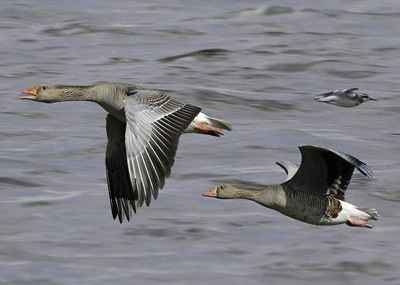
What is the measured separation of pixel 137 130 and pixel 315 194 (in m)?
1.86

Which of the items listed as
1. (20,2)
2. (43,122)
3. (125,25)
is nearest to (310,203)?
(43,122)

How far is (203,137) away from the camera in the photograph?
19.2 meters

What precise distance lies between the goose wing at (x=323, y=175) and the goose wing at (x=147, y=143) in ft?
3.76

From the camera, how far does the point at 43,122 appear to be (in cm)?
1967

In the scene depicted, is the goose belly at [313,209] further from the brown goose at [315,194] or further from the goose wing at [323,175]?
the goose wing at [323,175]

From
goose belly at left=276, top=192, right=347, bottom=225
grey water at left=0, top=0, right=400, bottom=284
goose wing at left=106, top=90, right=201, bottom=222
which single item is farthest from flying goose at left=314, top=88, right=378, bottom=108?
goose wing at left=106, top=90, right=201, bottom=222

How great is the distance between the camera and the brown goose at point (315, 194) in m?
12.9

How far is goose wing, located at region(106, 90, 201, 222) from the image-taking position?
39.2ft

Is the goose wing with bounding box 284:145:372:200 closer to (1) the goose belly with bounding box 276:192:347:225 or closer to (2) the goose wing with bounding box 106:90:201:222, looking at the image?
(1) the goose belly with bounding box 276:192:347:225

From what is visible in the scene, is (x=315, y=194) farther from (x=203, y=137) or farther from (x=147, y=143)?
(x=203, y=137)

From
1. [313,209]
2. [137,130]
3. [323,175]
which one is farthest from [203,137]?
[137,130]

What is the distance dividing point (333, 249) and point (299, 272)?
77cm

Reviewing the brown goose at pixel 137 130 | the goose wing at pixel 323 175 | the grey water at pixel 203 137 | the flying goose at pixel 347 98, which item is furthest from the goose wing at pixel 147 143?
the flying goose at pixel 347 98

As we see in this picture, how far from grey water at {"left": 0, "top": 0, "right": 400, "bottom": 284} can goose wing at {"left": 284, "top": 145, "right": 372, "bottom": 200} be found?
1418 mm
